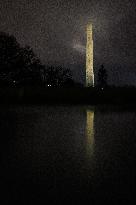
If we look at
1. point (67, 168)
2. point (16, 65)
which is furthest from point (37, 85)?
point (67, 168)

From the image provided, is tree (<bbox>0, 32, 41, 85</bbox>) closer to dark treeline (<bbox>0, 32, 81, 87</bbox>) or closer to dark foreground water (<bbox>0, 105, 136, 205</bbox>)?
dark treeline (<bbox>0, 32, 81, 87</bbox>)

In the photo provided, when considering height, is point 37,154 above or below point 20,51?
below

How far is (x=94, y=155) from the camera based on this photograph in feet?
20.2

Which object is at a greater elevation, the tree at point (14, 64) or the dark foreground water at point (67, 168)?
the tree at point (14, 64)

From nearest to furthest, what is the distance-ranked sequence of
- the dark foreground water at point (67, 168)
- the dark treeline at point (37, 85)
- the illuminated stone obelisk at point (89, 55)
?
the dark foreground water at point (67, 168), the dark treeline at point (37, 85), the illuminated stone obelisk at point (89, 55)

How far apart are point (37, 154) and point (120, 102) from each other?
2272 cm

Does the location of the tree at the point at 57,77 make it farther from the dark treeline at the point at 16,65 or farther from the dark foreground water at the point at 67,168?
the dark foreground water at the point at 67,168

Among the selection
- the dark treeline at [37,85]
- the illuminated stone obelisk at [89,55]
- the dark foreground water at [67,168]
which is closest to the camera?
the dark foreground water at [67,168]

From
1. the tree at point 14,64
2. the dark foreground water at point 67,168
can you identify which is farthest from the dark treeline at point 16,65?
the dark foreground water at point 67,168

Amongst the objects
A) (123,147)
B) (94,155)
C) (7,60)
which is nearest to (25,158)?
(94,155)

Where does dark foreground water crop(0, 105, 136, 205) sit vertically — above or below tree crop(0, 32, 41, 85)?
below

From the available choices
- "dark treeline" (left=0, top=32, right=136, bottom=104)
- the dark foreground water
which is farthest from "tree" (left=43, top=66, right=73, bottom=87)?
the dark foreground water

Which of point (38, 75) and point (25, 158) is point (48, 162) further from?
point (38, 75)

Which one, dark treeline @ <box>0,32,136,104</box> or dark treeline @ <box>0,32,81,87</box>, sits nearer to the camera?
dark treeline @ <box>0,32,136,104</box>
